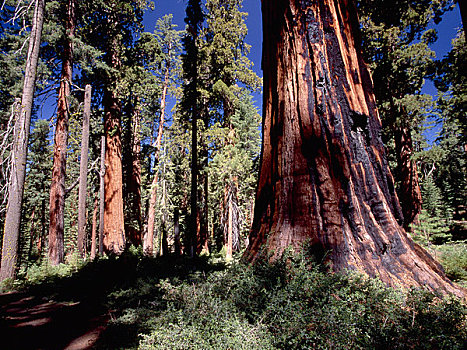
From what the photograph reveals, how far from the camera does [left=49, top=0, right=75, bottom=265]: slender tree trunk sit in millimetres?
9180

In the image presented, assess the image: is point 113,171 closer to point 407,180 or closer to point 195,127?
point 195,127

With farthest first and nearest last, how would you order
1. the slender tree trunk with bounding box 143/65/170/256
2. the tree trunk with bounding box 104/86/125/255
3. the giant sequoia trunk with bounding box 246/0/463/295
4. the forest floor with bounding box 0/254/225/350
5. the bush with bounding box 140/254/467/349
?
1. the slender tree trunk with bounding box 143/65/170/256
2. the tree trunk with bounding box 104/86/125/255
3. the giant sequoia trunk with bounding box 246/0/463/295
4. the forest floor with bounding box 0/254/225/350
5. the bush with bounding box 140/254/467/349

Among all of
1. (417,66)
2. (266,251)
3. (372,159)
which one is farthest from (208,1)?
(266,251)

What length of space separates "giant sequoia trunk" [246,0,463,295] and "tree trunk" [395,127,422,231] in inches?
312

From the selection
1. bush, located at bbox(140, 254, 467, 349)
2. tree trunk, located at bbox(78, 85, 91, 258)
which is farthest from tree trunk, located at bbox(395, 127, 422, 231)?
tree trunk, located at bbox(78, 85, 91, 258)

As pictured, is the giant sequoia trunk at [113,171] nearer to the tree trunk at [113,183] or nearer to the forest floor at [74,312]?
the tree trunk at [113,183]

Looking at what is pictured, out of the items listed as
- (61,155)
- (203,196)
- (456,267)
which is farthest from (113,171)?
(456,267)

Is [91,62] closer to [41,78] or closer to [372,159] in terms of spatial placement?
[41,78]

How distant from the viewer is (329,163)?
392 centimetres

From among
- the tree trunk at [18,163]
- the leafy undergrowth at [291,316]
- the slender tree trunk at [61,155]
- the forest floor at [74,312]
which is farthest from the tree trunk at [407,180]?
the slender tree trunk at [61,155]

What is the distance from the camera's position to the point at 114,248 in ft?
32.1

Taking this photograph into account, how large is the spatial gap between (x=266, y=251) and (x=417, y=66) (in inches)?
437

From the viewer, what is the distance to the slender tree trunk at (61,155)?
9.18m

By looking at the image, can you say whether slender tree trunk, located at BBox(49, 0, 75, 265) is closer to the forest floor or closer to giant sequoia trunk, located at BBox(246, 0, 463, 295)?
the forest floor
